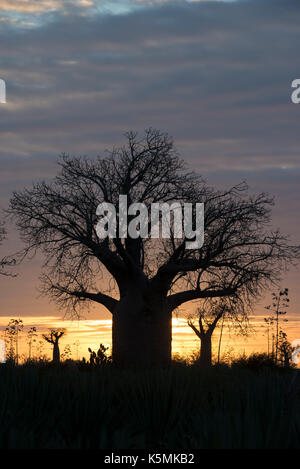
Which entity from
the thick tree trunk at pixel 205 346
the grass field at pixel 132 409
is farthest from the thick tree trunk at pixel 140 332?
the thick tree trunk at pixel 205 346

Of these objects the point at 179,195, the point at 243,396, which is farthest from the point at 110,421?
the point at 179,195

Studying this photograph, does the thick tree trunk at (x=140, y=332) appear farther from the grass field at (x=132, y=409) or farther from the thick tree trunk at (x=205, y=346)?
the thick tree trunk at (x=205, y=346)

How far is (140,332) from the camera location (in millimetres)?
20688

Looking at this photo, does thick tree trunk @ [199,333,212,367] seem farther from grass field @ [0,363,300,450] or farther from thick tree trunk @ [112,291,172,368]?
grass field @ [0,363,300,450]

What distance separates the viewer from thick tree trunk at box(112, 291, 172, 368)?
2067 cm

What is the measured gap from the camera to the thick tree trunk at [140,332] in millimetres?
20672

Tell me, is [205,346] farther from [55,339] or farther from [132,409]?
[132,409]

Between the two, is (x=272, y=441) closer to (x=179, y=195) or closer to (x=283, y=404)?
(x=283, y=404)

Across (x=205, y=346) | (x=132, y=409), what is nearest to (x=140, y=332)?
(x=132, y=409)
